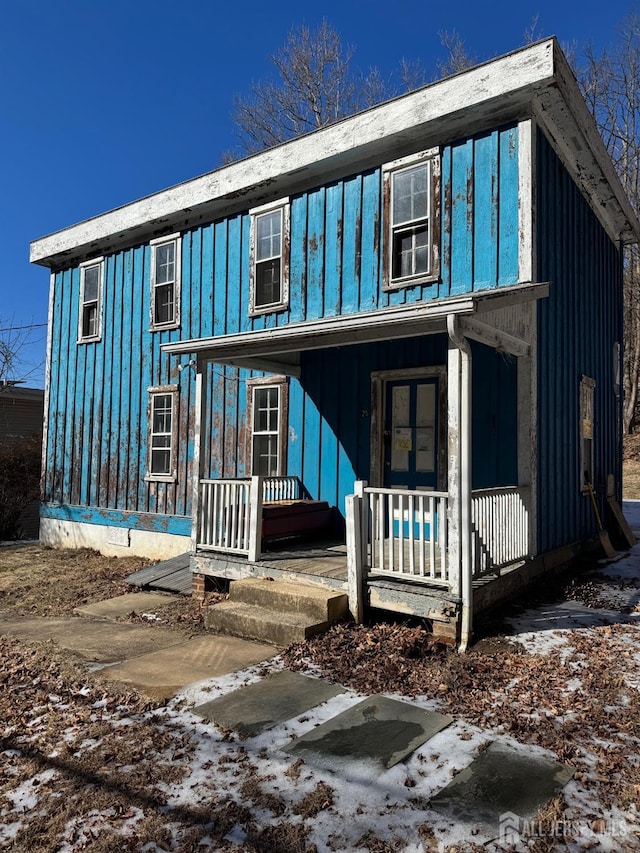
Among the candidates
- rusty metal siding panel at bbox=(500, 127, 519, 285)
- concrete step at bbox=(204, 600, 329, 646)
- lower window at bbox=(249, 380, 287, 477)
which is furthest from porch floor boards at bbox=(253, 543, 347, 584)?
rusty metal siding panel at bbox=(500, 127, 519, 285)

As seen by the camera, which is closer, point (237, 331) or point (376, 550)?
point (376, 550)

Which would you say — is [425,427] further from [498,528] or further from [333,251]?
[333,251]

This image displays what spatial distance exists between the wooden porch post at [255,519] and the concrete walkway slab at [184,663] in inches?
48.1

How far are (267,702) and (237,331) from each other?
21.4 ft

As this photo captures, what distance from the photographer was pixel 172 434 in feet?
34.1

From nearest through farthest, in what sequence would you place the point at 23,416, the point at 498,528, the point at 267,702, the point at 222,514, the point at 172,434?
1. the point at 267,702
2. the point at 498,528
3. the point at 222,514
4. the point at 172,434
5. the point at 23,416

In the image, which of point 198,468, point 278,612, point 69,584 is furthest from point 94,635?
point 69,584

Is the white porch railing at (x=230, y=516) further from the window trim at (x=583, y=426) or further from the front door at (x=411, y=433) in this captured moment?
the window trim at (x=583, y=426)

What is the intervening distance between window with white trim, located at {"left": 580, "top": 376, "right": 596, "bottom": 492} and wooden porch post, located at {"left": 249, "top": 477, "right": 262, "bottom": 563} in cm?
508

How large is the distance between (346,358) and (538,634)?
179 inches

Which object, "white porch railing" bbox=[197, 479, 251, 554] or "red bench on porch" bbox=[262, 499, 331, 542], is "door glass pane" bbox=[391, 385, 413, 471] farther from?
"white porch railing" bbox=[197, 479, 251, 554]

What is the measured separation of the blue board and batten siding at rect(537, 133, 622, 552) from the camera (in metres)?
7.46

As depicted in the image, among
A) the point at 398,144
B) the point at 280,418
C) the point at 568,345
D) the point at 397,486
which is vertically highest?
the point at 398,144

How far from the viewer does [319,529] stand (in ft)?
27.4
